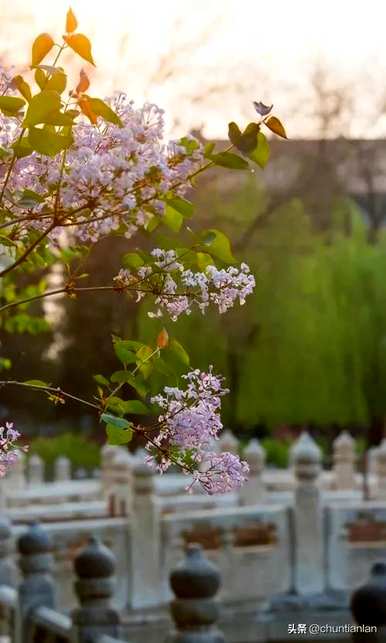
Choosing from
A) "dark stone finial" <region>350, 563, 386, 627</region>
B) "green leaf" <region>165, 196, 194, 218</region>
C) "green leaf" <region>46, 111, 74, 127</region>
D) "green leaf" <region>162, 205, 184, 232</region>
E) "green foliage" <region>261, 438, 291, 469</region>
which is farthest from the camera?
"green foliage" <region>261, 438, 291, 469</region>

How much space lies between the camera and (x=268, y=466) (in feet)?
96.8

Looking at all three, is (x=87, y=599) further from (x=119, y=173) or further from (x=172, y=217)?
(x=119, y=173)

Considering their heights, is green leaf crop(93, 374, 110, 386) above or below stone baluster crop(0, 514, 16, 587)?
below

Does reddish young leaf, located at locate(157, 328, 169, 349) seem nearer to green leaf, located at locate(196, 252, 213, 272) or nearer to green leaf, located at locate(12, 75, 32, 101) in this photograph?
green leaf, located at locate(196, 252, 213, 272)

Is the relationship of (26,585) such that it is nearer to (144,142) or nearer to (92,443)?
(144,142)

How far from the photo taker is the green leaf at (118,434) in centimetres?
238

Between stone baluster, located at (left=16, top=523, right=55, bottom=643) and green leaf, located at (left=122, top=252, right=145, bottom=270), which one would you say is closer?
green leaf, located at (left=122, top=252, right=145, bottom=270)

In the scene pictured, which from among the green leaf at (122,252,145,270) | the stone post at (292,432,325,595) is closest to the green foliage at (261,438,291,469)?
the stone post at (292,432,325,595)

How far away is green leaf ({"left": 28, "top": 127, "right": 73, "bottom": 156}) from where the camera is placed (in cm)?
208

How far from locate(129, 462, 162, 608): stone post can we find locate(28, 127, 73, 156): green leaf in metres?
10.5

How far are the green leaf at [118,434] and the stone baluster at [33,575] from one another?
6656mm

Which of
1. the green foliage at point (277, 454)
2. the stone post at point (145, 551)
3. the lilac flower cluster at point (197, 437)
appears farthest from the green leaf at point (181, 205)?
the green foliage at point (277, 454)

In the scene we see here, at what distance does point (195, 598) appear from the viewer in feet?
22.0

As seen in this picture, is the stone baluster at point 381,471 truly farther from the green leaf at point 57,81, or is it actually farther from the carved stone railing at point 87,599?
the green leaf at point 57,81
